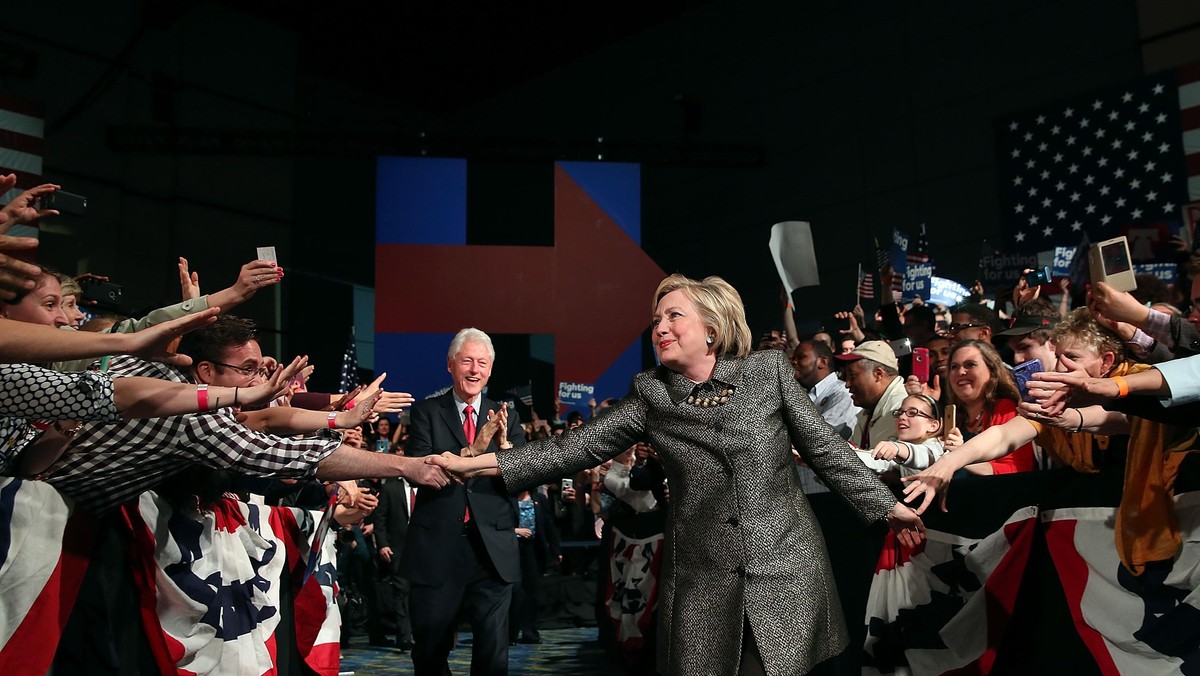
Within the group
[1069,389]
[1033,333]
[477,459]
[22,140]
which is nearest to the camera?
[1069,389]

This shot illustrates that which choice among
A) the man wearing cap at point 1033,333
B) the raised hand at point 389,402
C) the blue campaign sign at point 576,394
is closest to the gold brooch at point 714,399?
the raised hand at point 389,402

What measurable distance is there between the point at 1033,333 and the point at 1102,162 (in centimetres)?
768

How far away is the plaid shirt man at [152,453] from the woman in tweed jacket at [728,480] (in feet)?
2.18

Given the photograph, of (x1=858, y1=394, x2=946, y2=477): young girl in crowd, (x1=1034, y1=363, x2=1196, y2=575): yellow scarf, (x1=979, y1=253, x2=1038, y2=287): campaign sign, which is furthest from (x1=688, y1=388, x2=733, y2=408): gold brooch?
(x1=979, y1=253, x2=1038, y2=287): campaign sign

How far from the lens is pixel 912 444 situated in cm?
402

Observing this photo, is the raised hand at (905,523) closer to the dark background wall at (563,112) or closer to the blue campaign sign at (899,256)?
the blue campaign sign at (899,256)

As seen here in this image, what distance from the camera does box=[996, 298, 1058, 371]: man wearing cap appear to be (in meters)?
4.58

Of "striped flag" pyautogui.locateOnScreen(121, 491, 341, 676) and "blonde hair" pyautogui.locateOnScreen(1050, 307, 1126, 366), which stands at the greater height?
"blonde hair" pyautogui.locateOnScreen(1050, 307, 1126, 366)

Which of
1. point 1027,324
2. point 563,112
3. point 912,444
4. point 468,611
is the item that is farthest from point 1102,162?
point 468,611

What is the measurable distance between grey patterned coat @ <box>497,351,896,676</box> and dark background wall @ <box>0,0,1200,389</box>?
10442mm

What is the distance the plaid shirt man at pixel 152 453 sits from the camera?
9.47 ft

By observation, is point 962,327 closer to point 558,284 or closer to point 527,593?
point 527,593

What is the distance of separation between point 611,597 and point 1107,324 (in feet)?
13.8

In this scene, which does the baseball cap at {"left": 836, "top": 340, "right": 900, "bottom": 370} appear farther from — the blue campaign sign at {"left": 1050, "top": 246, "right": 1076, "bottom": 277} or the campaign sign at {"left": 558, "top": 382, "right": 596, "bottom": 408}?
the campaign sign at {"left": 558, "top": 382, "right": 596, "bottom": 408}
